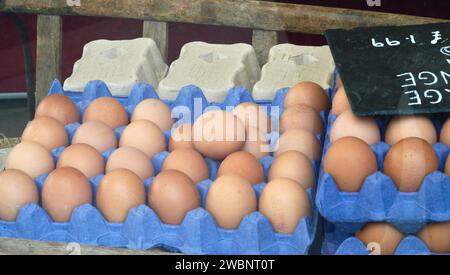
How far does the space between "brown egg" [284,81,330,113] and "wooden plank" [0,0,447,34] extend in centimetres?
34

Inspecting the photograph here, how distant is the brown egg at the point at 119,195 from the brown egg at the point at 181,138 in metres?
0.22

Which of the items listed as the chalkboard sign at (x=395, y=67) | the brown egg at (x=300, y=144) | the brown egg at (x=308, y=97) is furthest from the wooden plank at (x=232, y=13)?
the brown egg at (x=300, y=144)

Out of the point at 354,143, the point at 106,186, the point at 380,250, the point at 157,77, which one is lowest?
the point at 380,250

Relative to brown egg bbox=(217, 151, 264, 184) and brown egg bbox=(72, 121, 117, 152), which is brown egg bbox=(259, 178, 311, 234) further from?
brown egg bbox=(72, 121, 117, 152)

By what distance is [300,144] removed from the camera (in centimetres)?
181

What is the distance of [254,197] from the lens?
5.38 ft

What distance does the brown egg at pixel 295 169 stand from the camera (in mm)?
1694

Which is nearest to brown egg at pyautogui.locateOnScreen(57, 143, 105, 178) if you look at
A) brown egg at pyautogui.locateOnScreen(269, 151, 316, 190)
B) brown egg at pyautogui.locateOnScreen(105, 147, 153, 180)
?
brown egg at pyautogui.locateOnScreen(105, 147, 153, 180)

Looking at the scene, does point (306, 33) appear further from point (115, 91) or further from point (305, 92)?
point (115, 91)

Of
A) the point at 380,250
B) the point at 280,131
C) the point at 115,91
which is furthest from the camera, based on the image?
the point at 115,91

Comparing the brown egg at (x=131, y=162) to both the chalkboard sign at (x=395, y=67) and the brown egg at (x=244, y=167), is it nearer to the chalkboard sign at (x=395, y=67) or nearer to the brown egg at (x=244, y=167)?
Result: the brown egg at (x=244, y=167)

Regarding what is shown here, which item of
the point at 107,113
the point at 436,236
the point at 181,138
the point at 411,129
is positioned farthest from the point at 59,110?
the point at 436,236

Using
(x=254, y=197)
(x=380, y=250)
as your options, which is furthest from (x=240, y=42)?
(x=380, y=250)

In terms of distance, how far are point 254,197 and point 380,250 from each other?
0.29 metres
